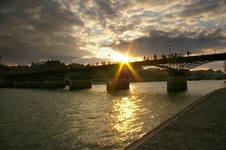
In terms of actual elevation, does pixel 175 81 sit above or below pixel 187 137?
below

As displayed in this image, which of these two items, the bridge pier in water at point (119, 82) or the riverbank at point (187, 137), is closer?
the riverbank at point (187, 137)

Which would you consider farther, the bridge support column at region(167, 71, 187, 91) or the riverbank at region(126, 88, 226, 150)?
the bridge support column at region(167, 71, 187, 91)

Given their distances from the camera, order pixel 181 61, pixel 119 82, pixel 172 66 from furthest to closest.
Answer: pixel 119 82 < pixel 172 66 < pixel 181 61

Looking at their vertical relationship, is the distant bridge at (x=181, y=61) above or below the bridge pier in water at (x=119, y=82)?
above

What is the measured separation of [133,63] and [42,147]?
262 ft

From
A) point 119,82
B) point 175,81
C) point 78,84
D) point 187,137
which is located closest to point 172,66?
point 175,81

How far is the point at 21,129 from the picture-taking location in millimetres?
23406

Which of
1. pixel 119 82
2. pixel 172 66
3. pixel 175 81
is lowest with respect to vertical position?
pixel 119 82

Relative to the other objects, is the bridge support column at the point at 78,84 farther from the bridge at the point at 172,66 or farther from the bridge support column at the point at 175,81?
the bridge support column at the point at 175,81

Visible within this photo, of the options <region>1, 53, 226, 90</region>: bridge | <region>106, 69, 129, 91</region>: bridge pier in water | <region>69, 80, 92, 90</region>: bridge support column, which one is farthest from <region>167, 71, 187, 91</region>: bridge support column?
<region>69, 80, 92, 90</region>: bridge support column

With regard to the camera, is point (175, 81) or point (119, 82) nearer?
point (175, 81)

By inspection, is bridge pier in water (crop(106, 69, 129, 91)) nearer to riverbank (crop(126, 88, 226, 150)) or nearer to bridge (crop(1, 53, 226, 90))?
bridge (crop(1, 53, 226, 90))

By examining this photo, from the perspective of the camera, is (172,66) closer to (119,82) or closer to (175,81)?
(175,81)

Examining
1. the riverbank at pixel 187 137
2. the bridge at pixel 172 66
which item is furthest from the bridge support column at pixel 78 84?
the riverbank at pixel 187 137
